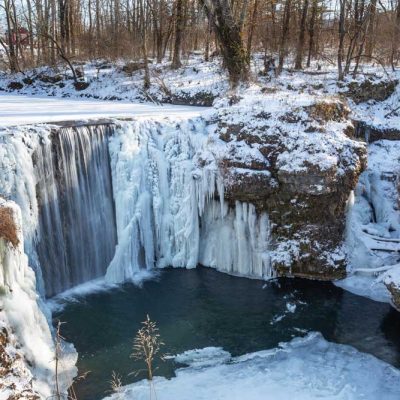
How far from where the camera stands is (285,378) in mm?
7109

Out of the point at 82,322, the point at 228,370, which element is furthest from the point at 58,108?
the point at 228,370

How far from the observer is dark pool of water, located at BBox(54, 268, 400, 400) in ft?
24.9

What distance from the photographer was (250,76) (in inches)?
605

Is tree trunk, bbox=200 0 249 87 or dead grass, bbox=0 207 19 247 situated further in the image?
tree trunk, bbox=200 0 249 87

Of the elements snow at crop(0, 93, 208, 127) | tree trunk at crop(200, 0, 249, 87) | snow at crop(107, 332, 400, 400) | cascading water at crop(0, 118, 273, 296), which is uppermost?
tree trunk at crop(200, 0, 249, 87)

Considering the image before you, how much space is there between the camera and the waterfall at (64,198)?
335 inches

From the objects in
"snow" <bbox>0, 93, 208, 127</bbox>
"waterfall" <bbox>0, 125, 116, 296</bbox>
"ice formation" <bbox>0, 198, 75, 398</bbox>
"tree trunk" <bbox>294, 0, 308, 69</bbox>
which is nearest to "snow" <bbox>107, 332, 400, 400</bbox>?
"ice formation" <bbox>0, 198, 75, 398</bbox>

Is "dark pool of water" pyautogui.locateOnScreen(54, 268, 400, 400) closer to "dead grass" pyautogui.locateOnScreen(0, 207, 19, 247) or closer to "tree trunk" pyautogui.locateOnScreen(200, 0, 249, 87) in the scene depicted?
"dead grass" pyautogui.locateOnScreen(0, 207, 19, 247)

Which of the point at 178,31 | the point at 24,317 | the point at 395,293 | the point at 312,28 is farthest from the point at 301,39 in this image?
the point at 24,317

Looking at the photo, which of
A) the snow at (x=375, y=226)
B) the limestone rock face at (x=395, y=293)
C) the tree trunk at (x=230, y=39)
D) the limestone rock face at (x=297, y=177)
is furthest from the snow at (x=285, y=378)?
the tree trunk at (x=230, y=39)

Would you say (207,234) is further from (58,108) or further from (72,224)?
(58,108)

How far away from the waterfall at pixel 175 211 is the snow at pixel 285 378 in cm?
283

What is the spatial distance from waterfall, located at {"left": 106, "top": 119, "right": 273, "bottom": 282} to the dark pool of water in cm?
60

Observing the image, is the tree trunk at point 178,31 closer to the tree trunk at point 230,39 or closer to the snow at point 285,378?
the tree trunk at point 230,39
